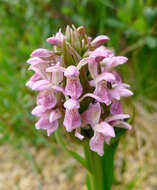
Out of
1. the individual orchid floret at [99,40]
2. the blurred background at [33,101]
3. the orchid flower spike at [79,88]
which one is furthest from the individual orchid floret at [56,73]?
the blurred background at [33,101]

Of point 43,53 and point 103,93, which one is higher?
point 43,53

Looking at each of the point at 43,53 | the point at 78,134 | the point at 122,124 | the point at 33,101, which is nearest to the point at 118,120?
the point at 122,124

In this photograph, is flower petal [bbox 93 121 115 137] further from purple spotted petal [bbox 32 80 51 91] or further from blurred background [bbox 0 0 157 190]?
blurred background [bbox 0 0 157 190]

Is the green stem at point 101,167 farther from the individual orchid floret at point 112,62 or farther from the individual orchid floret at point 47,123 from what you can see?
the individual orchid floret at point 112,62

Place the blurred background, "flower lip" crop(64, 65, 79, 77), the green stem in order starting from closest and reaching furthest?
"flower lip" crop(64, 65, 79, 77)
the green stem
the blurred background

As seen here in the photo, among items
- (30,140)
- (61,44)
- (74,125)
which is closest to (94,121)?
(74,125)

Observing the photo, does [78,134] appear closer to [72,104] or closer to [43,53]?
[72,104]

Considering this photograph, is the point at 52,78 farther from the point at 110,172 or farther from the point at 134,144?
the point at 134,144

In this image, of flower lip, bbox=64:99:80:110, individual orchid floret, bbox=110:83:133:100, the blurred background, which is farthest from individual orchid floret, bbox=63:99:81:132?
the blurred background
